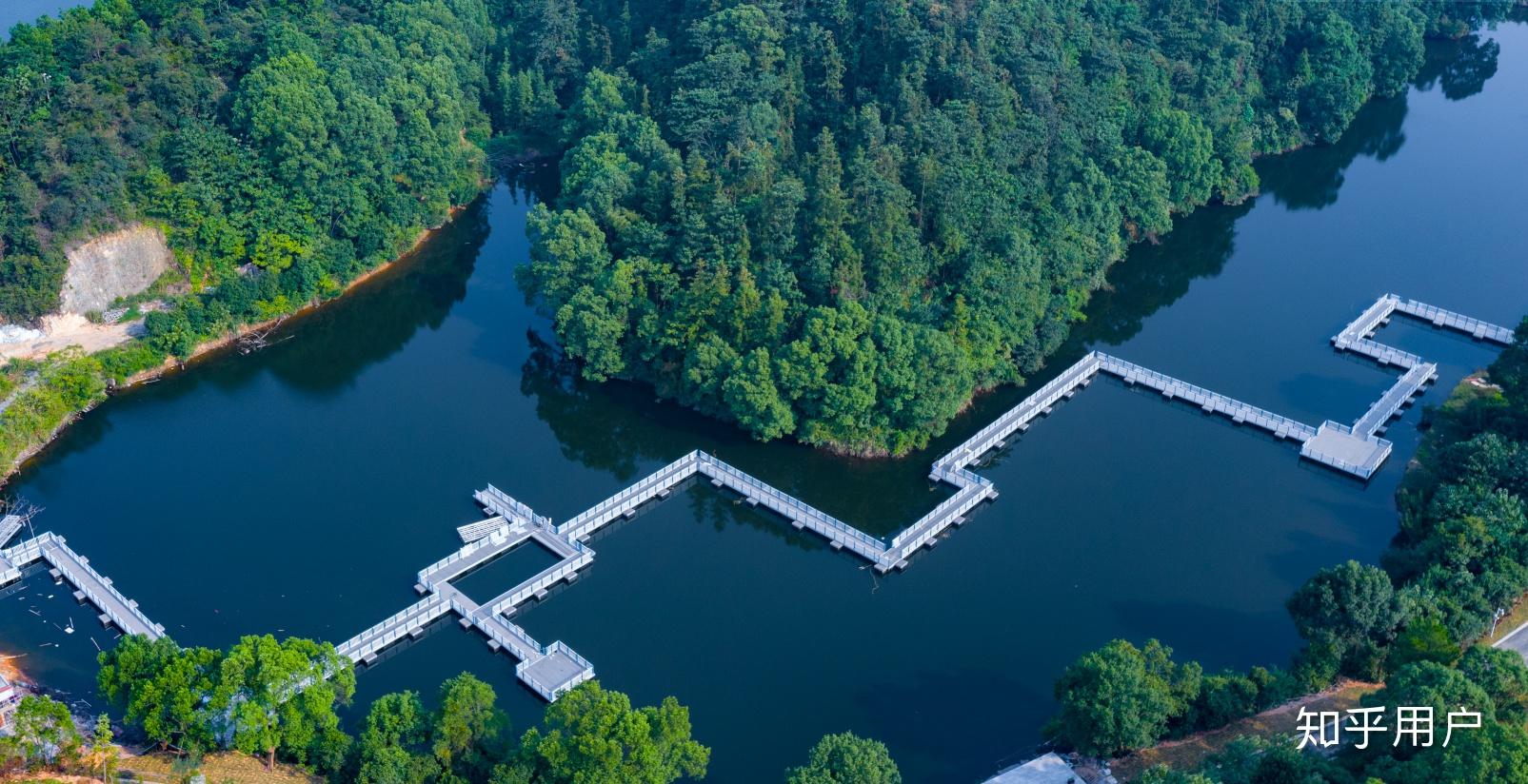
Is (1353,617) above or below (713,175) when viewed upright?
below

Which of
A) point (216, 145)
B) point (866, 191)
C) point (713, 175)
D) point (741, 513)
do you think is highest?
point (866, 191)

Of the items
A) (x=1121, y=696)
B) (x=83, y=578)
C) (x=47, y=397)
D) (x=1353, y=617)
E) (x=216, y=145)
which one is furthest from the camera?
(x=216, y=145)

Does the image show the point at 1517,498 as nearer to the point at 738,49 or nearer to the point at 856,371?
the point at 856,371

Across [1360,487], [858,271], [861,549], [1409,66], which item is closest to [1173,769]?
[861,549]

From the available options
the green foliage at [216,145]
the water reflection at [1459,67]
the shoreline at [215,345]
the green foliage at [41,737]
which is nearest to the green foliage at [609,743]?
the green foliage at [41,737]

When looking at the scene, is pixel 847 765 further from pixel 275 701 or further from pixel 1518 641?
pixel 1518 641

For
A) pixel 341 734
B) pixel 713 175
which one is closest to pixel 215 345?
pixel 713 175

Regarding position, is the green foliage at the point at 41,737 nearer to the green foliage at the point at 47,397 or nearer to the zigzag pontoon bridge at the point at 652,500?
the zigzag pontoon bridge at the point at 652,500
